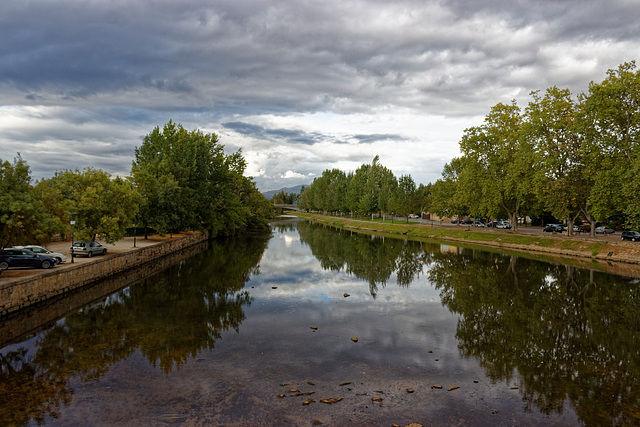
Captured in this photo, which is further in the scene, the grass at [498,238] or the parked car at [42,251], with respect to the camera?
the grass at [498,238]

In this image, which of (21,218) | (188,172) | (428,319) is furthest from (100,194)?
(428,319)

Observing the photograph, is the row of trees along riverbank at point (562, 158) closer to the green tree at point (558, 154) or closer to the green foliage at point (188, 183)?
the green tree at point (558, 154)

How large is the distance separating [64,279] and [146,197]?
25917 millimetres

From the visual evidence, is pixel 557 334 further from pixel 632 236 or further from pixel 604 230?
pixel 604 230

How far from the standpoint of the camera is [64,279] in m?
28.8

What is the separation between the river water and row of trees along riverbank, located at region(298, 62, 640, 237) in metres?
17.2

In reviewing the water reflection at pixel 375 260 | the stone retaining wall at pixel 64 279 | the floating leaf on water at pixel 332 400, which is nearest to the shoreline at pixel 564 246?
the water reflection at pixel 375 260

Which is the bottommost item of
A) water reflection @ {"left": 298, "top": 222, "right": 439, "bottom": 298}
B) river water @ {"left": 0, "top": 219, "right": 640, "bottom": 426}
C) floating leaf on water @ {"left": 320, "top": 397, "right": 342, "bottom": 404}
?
river water @ {"left": 0, "top": 219, "right": 640, "bottom": 426}

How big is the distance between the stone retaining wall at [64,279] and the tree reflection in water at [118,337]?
11.0 ft

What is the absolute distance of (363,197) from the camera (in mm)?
126625

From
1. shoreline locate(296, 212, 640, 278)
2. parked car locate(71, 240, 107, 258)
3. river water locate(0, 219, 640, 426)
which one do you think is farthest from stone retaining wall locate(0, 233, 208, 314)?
shoreline locate(296, 212, 640, 278)

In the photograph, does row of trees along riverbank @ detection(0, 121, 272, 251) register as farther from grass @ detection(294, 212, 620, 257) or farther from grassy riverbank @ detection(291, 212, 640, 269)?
grassy riverbank @ detection(291, 212, 640, 269)

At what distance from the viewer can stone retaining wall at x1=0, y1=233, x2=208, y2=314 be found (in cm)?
2342

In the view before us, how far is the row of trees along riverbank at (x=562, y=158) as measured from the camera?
4572 centimetres
